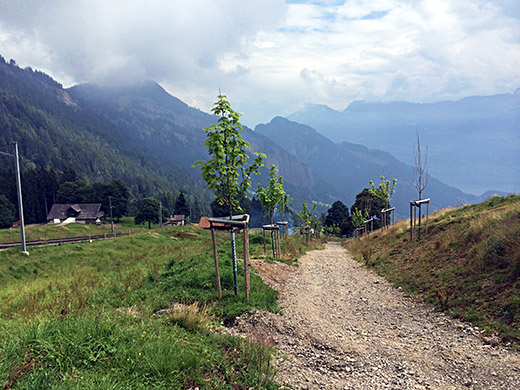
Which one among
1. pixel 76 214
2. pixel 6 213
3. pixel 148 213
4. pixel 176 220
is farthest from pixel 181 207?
pixel 6 213

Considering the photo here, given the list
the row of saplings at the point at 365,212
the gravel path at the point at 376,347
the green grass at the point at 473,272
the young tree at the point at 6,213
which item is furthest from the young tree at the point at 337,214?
the young tree at the point at 6,213

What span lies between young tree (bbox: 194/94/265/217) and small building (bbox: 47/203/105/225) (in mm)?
84762

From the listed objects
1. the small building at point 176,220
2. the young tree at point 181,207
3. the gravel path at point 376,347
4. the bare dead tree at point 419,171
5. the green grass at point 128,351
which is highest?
the bare dead tree at point 419,171

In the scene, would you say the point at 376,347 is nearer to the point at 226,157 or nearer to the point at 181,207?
the point at 226,157

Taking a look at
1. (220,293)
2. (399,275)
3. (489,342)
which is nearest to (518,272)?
(489,342)

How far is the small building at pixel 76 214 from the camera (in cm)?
8262

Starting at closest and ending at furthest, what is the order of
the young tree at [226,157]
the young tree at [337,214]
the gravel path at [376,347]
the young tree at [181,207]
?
the gravel path at [376,347], the young tree at [226,157], the young tree at [337,214], the young tree at [181,207]

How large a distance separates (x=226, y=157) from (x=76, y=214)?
88816mm

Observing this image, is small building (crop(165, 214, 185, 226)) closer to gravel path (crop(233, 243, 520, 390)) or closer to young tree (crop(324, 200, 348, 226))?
young tree (crop(324, 200, 348, 226))

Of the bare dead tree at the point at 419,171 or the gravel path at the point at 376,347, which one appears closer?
the gravel path at the point at 376,347

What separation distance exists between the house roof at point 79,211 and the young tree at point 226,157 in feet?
282

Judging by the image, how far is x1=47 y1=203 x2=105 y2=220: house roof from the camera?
3278 inches

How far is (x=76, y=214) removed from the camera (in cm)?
8444

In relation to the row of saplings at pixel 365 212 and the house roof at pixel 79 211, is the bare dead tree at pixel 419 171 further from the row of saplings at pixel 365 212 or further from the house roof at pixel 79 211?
the house roof at pixel 79 211
